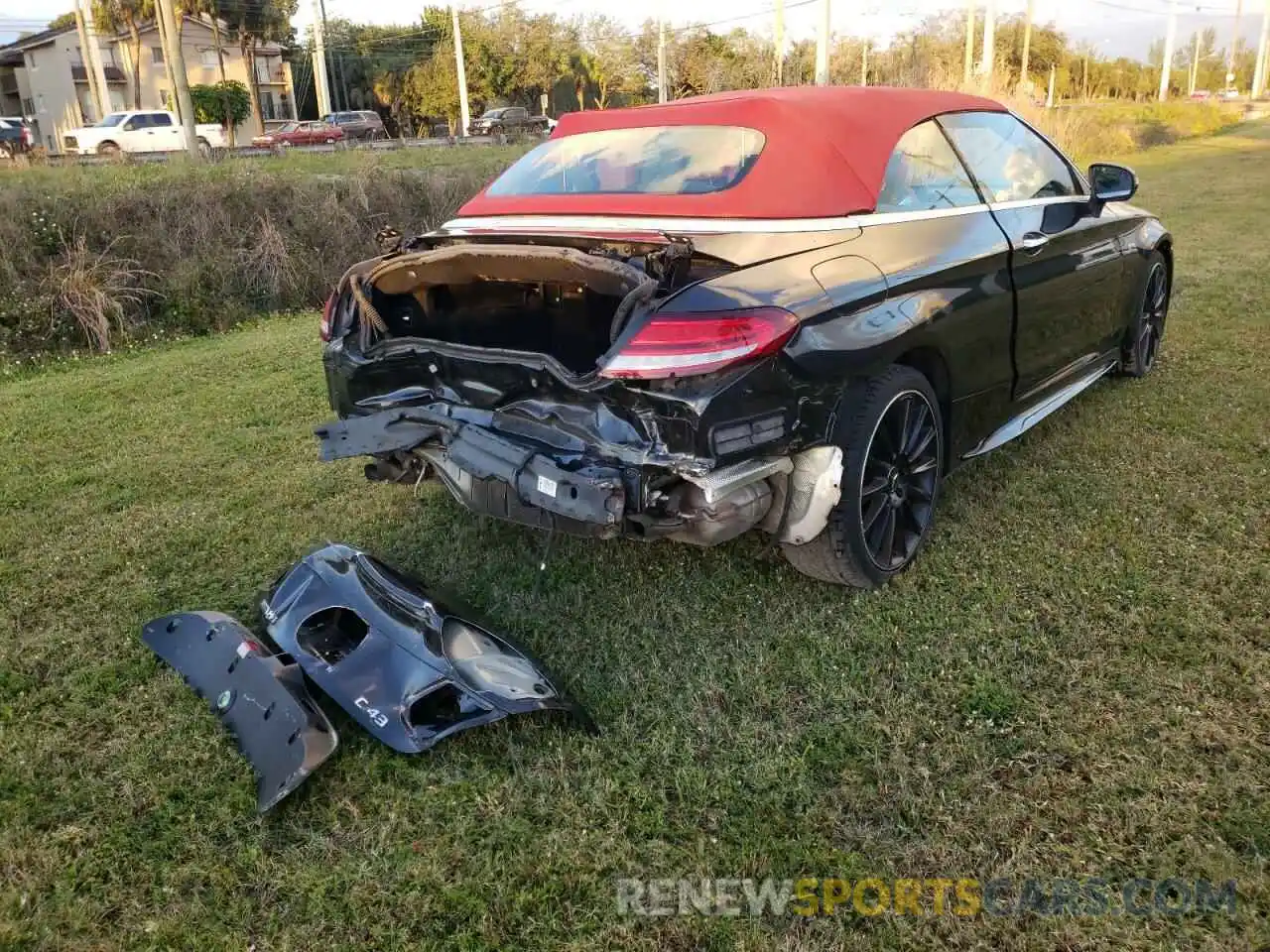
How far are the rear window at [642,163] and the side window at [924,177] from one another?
0.52 m

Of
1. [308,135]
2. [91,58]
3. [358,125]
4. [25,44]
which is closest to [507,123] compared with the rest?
[358,125]

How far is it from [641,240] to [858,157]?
97cm

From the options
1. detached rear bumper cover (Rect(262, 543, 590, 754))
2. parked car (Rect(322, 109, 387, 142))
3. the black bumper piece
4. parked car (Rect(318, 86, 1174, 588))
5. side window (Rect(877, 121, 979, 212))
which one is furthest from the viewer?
parked car (Rect(322, 109, 387, 142))

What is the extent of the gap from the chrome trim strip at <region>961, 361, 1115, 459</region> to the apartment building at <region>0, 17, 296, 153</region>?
46.3m

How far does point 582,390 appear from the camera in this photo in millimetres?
2842

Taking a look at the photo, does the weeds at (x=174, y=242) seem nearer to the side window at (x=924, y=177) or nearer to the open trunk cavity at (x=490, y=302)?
the open trunk cavity at (x=490, y=302)

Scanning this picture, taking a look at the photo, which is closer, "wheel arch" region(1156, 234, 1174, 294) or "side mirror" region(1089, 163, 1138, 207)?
"side mirror" region(1089, 163, 1138, 207)

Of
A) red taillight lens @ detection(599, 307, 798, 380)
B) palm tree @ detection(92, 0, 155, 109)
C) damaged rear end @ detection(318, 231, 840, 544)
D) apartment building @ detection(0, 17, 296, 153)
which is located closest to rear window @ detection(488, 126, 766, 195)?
damaged rear end @ detection(318, 231, 840, 544)

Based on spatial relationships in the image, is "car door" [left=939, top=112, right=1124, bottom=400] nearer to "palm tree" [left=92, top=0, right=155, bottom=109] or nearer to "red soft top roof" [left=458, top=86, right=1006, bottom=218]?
"red soft top roof" [left=458, top=86, right=1006, bottom=218]

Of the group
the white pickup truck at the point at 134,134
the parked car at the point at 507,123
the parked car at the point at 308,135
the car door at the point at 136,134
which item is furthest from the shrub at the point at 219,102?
the parked car at the point at 507,123

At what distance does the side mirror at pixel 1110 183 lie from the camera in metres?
4.54

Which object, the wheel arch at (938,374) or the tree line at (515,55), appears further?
the tree line at (515,55)

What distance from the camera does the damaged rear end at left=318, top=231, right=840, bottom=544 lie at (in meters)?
2.69

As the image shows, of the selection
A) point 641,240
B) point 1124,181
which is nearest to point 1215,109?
point 1124,181
